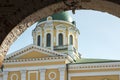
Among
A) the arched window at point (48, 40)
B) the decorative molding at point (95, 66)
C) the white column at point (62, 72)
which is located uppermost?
the arched window at point (48, 40)

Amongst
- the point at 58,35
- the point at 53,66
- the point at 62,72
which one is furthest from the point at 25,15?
the point at 58,35

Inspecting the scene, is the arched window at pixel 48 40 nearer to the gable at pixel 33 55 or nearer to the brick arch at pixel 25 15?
the gable at pixel 33 55

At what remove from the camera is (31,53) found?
30.9 m

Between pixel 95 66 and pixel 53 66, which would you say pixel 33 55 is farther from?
pixel 95 66

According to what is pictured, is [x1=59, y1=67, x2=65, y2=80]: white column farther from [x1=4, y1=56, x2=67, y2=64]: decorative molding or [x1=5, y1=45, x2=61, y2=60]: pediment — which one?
[x1=5, y1=45, x2=61, y2=60]: pediment

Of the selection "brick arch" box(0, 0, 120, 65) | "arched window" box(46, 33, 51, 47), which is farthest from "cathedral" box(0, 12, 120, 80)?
"brick arch" box(0, 0, 120, 65)

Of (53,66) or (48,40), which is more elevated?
(48,40)

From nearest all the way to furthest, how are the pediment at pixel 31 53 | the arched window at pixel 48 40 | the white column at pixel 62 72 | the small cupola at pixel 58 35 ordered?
the white column at pixel 62 72, the pediment at pixel 31 53, the small cupola at pixel 58 35, the arched window at pixel 48 40

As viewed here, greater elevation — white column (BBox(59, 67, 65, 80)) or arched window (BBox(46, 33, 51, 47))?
arched window (BBox(46, 33, 51, 47))

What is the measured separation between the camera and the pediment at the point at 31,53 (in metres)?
30.5

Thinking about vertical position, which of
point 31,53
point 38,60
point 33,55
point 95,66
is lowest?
point 95,66

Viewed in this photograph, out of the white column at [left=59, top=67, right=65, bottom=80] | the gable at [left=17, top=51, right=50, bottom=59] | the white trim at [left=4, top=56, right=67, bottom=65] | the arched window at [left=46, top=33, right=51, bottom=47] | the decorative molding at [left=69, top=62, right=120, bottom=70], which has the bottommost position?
the white column at [left=59, top=67, right=65, bottom=80]

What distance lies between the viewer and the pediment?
1201 inches

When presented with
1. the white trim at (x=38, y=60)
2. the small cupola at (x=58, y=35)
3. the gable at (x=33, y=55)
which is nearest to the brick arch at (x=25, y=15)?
the white trim at (x=38, y=60)
